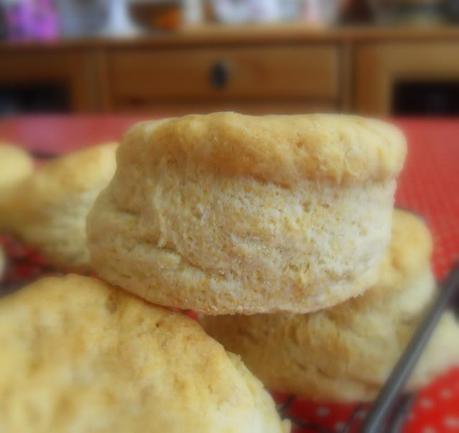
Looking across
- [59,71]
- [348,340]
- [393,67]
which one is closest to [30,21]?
[59,71]

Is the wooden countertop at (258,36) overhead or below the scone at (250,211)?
below

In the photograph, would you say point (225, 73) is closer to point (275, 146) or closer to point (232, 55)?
point (232, 55)

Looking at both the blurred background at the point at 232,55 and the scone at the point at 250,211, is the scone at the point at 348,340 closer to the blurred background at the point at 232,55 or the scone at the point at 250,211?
the scone at the point at 250,211

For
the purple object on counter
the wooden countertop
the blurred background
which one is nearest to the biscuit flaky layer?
the blurred background

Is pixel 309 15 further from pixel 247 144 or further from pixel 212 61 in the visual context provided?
pixel 247 144

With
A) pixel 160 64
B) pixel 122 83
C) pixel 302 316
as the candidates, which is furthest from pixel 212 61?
pixel 302 316

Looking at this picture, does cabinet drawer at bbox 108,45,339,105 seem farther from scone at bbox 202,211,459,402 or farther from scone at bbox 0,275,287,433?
scone at bbox 0,275,287,433

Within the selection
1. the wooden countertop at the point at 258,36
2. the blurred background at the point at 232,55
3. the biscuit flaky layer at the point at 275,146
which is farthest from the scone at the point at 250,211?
the wooden countertop at the point at 258,36

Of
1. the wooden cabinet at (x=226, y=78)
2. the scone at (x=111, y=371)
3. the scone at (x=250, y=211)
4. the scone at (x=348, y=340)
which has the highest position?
the scone at (x=250, y=211)

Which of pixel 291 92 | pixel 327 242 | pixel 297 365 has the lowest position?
pixel 291 92
